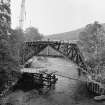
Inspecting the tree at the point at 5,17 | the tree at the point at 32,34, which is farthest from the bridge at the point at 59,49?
the tree at the point at 32,34

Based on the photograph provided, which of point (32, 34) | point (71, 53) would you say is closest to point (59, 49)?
point (71, 53)

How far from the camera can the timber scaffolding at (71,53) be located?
3054 cm

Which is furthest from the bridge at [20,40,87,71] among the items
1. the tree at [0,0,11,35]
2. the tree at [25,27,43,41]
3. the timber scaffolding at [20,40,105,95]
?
the tree at [25,27,43,41]

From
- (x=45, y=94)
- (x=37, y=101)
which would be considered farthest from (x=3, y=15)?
(x=45, y=94)

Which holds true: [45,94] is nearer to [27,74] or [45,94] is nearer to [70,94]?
[70,94]

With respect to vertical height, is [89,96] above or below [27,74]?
below

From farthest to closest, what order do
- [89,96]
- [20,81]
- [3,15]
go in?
[20,81], [89,96], [3,15]

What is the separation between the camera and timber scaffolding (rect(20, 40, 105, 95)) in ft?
100

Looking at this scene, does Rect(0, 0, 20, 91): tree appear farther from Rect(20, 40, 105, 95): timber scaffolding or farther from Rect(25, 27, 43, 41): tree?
Rect(25, 27, 43, 41): tree

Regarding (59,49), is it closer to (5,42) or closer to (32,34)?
(5,42)

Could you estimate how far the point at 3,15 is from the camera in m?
21.5

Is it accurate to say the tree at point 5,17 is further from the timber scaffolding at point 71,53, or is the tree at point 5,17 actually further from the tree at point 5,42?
the timber scaffolding at point 71,53

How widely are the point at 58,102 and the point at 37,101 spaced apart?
3108mm

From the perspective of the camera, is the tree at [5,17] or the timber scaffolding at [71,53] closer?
the tree at [5,17]
